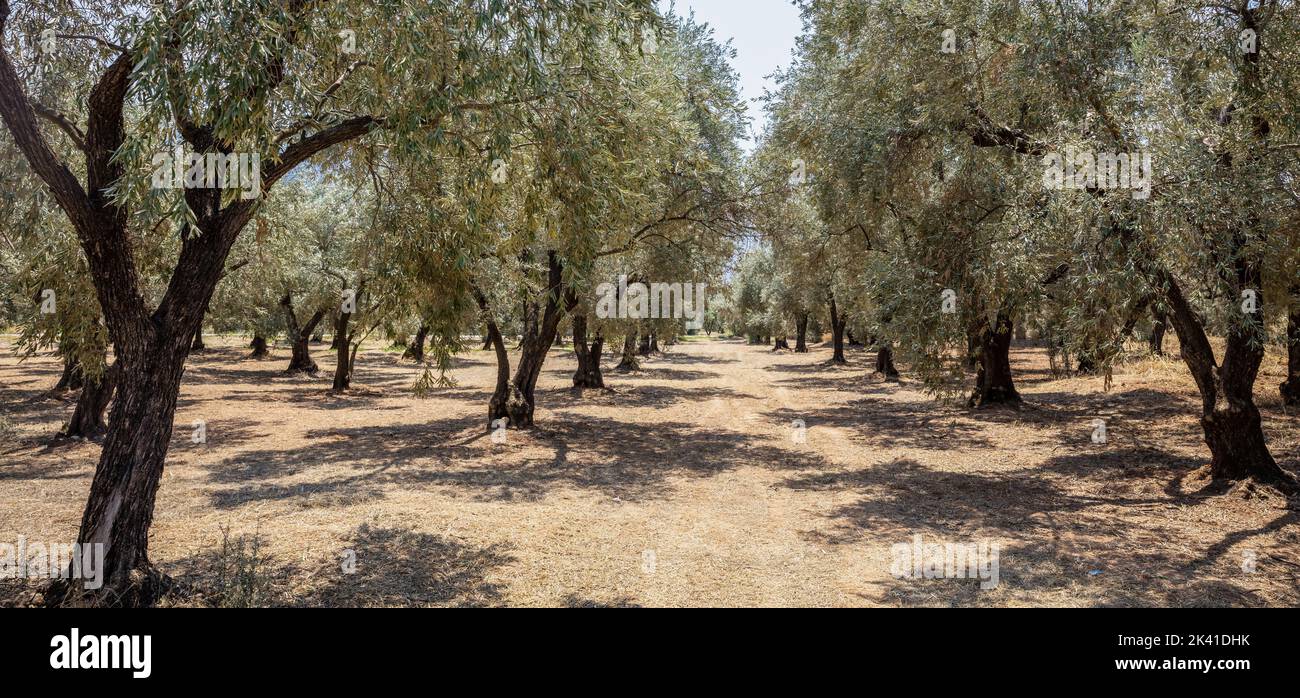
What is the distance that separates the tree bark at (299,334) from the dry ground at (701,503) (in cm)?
1168

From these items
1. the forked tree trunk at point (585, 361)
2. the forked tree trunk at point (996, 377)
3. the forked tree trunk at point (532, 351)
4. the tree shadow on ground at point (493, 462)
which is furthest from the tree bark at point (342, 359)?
the forked tree trunk at point (996, 377)

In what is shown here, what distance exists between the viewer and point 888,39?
12602 mm

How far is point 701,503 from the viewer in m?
11.5

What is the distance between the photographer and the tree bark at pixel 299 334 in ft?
112

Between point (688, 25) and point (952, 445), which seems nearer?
point (952, 445)

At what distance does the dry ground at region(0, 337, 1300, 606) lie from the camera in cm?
742

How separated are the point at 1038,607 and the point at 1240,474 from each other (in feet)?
21.3

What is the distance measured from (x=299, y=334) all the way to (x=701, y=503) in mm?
30352

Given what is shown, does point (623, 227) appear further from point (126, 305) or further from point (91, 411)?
point (91, 411)

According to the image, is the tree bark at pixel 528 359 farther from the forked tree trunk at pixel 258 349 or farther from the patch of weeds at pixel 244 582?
the forked tree trunk at pixel 258 349
